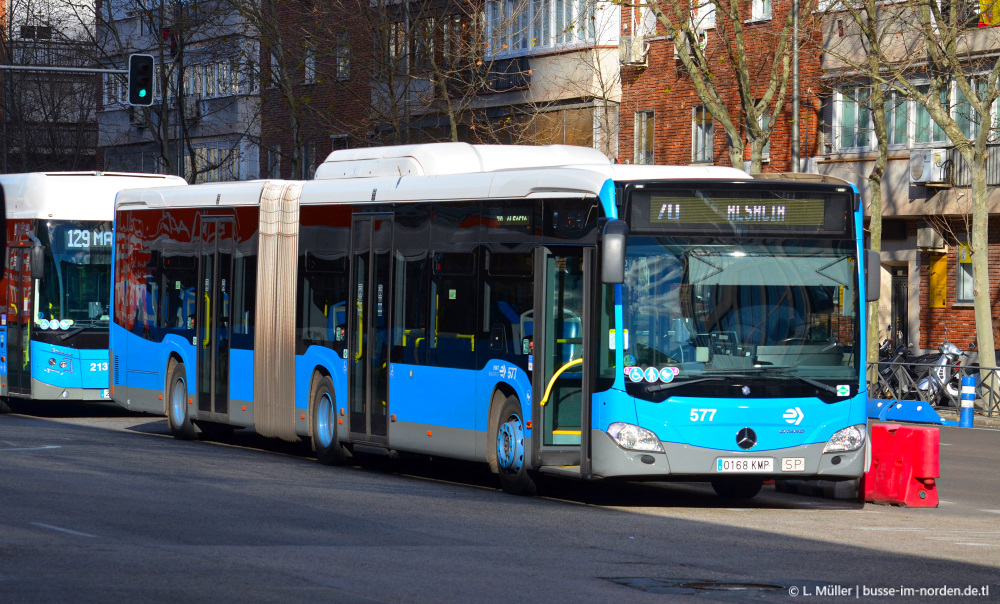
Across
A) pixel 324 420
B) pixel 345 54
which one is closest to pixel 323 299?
pixel 324 420

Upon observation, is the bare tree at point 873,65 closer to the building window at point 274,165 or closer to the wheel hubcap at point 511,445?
the wheel hubcap at point 511,445

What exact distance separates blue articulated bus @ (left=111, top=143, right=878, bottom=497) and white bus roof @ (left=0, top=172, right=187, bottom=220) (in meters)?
7.40

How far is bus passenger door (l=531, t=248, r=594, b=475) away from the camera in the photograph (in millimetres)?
14648

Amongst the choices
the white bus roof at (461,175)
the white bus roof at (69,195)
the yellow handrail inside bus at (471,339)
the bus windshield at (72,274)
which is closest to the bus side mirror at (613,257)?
the white bus roof at (461,175)

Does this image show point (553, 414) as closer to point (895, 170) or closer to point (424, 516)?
point (424, 516)

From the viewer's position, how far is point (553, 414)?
14.8 m

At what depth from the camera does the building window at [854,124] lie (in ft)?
119

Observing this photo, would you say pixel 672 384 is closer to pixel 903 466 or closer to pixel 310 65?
pixel 903 466

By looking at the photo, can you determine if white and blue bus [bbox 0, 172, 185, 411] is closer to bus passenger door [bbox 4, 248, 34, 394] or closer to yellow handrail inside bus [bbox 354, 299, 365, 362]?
bus passenger door [bbox 4, 248, 34, 394]

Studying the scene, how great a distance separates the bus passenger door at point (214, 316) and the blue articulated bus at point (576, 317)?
63.8 inches

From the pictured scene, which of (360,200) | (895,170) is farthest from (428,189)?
(895,170)

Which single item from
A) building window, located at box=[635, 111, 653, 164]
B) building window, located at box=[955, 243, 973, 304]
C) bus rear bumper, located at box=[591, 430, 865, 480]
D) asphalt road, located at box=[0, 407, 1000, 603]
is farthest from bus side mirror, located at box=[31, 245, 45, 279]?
building window, located at box=[955, 243, 973, 304]

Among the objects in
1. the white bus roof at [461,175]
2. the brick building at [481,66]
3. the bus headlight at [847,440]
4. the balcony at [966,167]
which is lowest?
the bus headlight at [847,440]

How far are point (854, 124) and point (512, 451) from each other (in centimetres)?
2302
